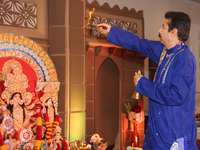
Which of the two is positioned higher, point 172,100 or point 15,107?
point 172,100

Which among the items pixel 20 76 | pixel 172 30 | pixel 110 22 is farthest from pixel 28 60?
pixel 172 30

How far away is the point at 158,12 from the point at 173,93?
5386 millimetres

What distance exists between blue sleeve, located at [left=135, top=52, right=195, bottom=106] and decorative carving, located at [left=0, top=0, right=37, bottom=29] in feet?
9.01

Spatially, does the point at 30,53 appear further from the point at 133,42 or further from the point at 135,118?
the point at 135,118

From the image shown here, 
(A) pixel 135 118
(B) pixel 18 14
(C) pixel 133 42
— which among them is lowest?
(A) pixel 135 118

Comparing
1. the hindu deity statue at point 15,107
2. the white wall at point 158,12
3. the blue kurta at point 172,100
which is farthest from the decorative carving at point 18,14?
the blue kurta at point 172,100

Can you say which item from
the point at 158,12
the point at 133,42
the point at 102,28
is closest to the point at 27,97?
the point at 102,28

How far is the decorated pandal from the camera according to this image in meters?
3.61

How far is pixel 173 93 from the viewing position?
1775 millimetres

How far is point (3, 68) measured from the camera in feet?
12.1

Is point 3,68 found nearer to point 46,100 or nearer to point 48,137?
point 46,100

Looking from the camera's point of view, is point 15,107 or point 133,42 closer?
point 133,42

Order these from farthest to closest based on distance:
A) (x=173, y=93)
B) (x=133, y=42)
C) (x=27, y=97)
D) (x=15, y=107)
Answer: (x=27, y=97) < (x=15, y=107) < (x=133, y=42) < (x=173, y=93)

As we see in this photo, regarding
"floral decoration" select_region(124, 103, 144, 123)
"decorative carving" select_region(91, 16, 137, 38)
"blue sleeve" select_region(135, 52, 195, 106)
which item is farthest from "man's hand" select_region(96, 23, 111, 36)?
"floral decoration" select_region(124, 103, 144, 123)
